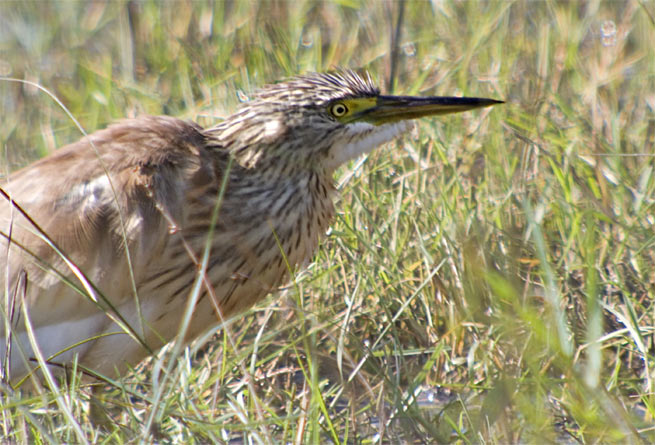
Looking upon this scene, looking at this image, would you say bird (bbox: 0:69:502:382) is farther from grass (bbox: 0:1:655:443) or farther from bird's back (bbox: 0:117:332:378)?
grass (bbox: 0:1:655:443)

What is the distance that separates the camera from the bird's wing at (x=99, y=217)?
3318 mm

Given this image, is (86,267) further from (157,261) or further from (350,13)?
(350,13)

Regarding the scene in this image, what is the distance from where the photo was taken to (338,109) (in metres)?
3.55

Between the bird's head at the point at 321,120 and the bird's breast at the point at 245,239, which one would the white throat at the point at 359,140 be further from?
the bird's breast at the point at 245,239

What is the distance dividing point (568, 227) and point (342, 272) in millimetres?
837

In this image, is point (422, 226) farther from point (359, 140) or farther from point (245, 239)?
point (245, 239)

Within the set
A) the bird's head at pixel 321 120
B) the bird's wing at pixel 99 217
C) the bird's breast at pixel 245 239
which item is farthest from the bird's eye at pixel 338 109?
the bird's wing at pixel 99 217

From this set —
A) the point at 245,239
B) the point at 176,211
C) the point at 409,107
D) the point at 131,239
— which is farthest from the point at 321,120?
the point at 131,239

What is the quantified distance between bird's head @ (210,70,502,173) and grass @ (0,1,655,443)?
0.38 m

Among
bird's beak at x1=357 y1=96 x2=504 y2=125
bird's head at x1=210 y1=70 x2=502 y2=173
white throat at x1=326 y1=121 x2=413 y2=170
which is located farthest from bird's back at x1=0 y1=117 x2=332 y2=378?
bird's beak at x1=357 y1=96 x2=504 y2=125

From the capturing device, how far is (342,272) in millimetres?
3867

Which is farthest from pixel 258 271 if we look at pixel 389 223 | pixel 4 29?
pixel 4 29

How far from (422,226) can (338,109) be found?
24.7 inches

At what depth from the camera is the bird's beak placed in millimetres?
3580
